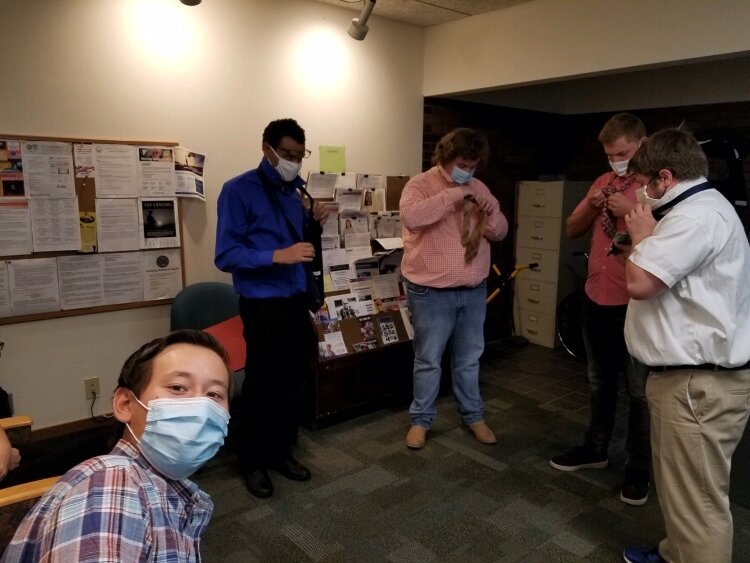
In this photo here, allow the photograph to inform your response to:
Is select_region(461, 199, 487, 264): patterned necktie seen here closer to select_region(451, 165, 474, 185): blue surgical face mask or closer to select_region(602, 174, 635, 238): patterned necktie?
select_region(451, 165, 474, 185): blue surgical face mask

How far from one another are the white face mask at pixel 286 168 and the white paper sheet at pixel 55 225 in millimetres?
1063

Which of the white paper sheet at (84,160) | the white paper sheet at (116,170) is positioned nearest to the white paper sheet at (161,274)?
the white paper sheet at (116,170)

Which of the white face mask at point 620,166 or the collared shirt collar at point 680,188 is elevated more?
the white face mask at point 620,166

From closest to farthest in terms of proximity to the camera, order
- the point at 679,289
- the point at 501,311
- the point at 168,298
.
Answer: the point at 679,289 → the point at 168,298 → the point at 501,311

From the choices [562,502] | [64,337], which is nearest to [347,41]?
[64,337]

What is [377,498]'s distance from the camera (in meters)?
2.42

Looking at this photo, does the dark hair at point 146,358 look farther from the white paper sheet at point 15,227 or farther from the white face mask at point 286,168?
the white paper sheet at point 15,227

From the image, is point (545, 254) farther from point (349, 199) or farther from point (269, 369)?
point (269, 369)

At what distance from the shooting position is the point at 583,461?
266cm

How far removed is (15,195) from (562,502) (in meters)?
2.78

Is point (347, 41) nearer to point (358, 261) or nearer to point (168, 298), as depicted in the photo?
point (358, 261)

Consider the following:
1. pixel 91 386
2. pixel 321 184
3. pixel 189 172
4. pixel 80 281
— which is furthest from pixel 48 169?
pixel 321 184

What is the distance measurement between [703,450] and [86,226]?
2712 millimetres

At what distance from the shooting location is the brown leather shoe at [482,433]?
9.58 feet
